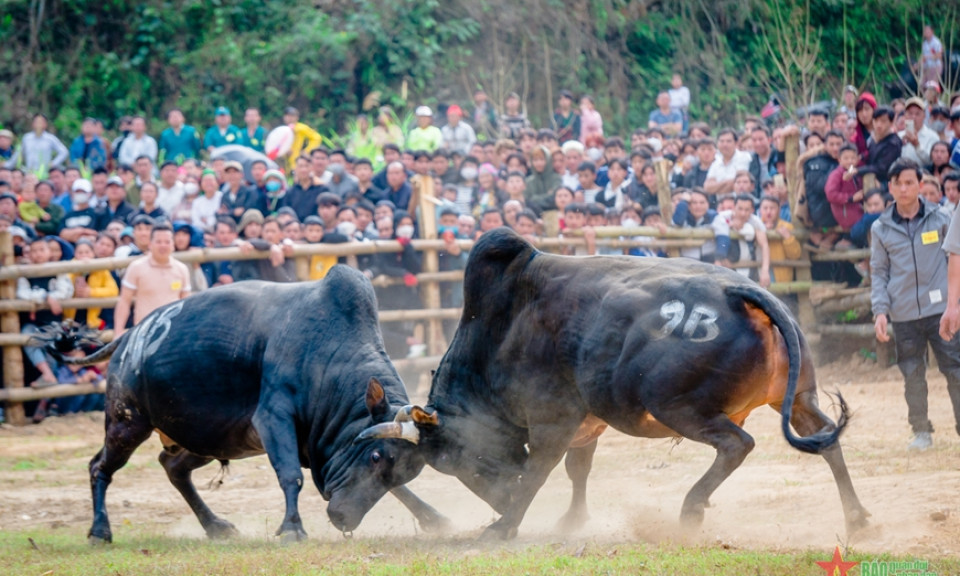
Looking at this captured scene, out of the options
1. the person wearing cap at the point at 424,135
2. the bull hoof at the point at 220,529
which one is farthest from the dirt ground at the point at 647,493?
the person wearing cap at the point at 424,135

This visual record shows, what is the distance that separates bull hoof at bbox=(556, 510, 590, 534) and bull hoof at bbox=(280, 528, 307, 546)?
153 cm

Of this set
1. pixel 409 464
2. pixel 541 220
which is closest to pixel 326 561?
pixel 409 464

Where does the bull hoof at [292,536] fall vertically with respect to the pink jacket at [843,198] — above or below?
below

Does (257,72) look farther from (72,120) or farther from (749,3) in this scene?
(749,3)

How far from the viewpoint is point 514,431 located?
21.4ft

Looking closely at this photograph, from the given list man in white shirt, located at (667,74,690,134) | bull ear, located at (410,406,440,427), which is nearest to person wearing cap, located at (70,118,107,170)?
man in white shirt, located at (667,74,690,134)

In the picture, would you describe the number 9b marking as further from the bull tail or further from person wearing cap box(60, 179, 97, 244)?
person wearing cap box(60, 179, 97, 244)

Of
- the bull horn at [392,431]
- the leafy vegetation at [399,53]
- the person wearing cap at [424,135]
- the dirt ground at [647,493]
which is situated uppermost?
the leafy vegetation at [399,53]

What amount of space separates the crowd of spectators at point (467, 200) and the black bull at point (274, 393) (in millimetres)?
3885

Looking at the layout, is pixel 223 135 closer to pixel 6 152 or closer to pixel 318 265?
pixel 6 152

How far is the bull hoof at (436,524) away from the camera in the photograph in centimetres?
695

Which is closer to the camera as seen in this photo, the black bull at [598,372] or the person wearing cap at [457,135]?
the black bull at [598,372]

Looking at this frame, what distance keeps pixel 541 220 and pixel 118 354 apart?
21.3 ft

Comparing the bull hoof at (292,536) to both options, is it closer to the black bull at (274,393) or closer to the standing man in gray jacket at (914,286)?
the black bull at (274,393)
